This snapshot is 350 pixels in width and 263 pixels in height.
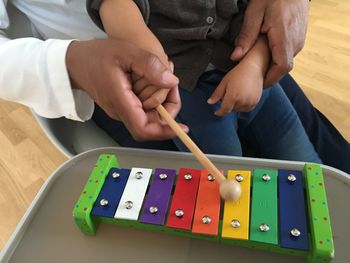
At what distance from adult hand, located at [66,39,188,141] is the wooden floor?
2.89ft

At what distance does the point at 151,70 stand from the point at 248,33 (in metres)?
0.30

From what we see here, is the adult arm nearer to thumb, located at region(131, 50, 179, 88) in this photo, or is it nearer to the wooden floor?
thumb, located at region(131, 50, 179, 88)

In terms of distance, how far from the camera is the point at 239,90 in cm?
68

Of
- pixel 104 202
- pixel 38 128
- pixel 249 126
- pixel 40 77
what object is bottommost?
pixel 38 128

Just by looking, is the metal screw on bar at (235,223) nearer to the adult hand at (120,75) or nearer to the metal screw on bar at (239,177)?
the metal screw on bar at (239,177)

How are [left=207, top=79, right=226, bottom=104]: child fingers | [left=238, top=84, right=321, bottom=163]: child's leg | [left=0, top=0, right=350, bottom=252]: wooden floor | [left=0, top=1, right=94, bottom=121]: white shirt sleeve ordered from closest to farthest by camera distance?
[left=0, top=1, right=94, bottom=121]: white shirt sleeve, [left=207, top=79, right=226, bottom=104]: child fingers, [left=238, top=84, right=321, bottom=163]: child's leg, [left=0, top=0, right=350, bottom=252]: wooden floor

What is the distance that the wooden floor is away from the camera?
4.42 feet

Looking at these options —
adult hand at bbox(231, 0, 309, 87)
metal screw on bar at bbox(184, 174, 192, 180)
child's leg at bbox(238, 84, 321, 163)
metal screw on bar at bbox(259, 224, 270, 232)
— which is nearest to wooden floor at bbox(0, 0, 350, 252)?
child's leg at bbox(238, 84, 321, 163)

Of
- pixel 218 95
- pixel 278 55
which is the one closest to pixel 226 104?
pixel 218 95

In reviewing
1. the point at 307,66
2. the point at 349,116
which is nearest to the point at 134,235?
the point at 349,116

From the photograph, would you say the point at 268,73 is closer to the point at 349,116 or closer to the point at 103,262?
the point at 103,262

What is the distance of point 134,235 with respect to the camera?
1.76 ft

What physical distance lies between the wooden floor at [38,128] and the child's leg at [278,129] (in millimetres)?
695

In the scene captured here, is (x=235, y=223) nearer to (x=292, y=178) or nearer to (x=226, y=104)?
(x=292, y=178)
